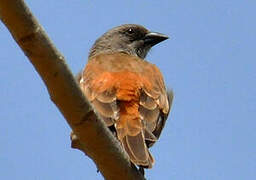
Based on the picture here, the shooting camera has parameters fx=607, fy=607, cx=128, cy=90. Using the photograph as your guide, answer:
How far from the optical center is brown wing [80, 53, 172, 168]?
16.4 ft

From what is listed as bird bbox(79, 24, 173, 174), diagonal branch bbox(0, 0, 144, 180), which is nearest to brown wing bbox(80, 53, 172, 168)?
bird bbox(79, 24, 173, 174)

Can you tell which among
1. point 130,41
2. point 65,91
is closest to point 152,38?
point 130,41

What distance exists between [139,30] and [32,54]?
15.9 ft

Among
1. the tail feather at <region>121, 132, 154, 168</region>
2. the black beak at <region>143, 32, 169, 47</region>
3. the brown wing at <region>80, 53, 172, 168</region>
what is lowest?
the tail feather at <region>121, 132, 154, 168</region>

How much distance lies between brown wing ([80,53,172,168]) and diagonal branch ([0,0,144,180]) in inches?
18.0

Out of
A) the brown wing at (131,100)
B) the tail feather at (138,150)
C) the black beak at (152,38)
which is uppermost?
the black beak at (152,38)

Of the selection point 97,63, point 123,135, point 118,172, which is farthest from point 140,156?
point 97,63

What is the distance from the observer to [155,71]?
6402 mm

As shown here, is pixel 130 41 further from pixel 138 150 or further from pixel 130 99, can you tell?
pixel 138 150

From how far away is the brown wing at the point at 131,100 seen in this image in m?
4.98

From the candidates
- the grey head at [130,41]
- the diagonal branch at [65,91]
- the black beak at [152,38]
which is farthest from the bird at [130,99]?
the black beak at [152,38]

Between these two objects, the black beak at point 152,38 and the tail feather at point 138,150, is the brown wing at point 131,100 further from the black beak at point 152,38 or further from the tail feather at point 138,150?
the black beak at point 152,38

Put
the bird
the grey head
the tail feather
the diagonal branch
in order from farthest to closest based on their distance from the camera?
the grey head
the bird
the tail feather
the diagonal branch

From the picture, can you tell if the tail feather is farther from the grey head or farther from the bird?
the grey head
